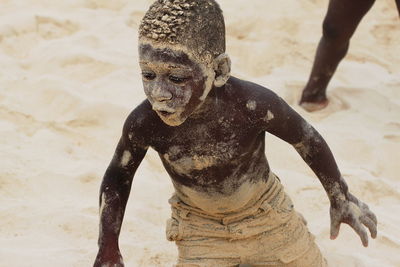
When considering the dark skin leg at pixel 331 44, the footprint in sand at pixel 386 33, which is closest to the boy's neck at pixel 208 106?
the dark skin leg at pixel 331 44

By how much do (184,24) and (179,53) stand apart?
0.08 meters

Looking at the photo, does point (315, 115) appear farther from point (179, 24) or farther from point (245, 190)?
point (179, 24)

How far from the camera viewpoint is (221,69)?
2.16m

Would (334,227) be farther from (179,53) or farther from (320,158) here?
(179,53)

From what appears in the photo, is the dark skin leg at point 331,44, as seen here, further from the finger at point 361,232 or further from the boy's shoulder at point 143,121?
the boy's shoulder at point 143,121

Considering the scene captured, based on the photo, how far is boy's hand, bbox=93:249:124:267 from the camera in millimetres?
2369

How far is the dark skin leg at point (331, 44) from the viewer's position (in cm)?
393

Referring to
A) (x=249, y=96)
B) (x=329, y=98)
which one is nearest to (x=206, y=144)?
(x=249, y=96)

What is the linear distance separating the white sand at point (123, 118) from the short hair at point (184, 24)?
3.81ft

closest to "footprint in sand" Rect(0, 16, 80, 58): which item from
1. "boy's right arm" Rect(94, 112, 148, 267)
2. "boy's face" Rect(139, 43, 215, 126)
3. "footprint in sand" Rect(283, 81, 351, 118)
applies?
"footprint in sand" Rect(283, 81, 351, 118)

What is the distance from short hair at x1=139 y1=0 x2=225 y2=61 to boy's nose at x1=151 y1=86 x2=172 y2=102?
14cm

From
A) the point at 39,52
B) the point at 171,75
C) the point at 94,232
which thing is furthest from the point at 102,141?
the point at 171,75

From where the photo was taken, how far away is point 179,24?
1.99 meters

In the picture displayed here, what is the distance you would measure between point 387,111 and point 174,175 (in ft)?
7.26
